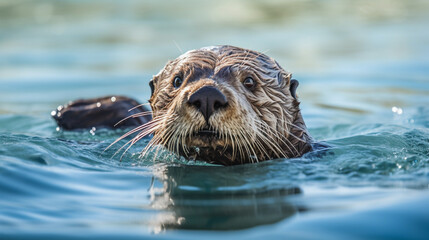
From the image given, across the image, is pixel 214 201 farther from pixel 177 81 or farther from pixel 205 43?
pixel 205 43

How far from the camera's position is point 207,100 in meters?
4.47

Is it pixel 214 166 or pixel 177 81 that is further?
pixel 177 81

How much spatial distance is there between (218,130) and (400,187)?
128 centimetres

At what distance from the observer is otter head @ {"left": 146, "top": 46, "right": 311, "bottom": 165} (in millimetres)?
4566

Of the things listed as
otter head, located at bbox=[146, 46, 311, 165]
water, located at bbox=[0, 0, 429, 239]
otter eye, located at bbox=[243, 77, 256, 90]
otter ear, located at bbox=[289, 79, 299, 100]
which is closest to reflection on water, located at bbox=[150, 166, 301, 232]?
water, located at bbox=[0, 0, 429, 239]

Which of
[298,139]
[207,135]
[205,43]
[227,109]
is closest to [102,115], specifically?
[298,139]

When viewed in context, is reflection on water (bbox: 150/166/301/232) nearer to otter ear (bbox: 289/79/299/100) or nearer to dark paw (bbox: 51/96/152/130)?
otter ear (bbox: 289/79/299/100)

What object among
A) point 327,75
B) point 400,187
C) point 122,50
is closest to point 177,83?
point 400,187

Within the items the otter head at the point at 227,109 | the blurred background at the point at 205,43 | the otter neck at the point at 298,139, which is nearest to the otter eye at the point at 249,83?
the otter head at the point at 227,109

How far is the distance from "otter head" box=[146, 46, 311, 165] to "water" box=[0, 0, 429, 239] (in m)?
0.19

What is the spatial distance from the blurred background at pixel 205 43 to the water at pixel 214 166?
0.04m

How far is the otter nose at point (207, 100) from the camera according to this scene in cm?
446

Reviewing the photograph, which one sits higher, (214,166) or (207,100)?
(207,100)

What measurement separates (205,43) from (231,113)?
969 centimetres
